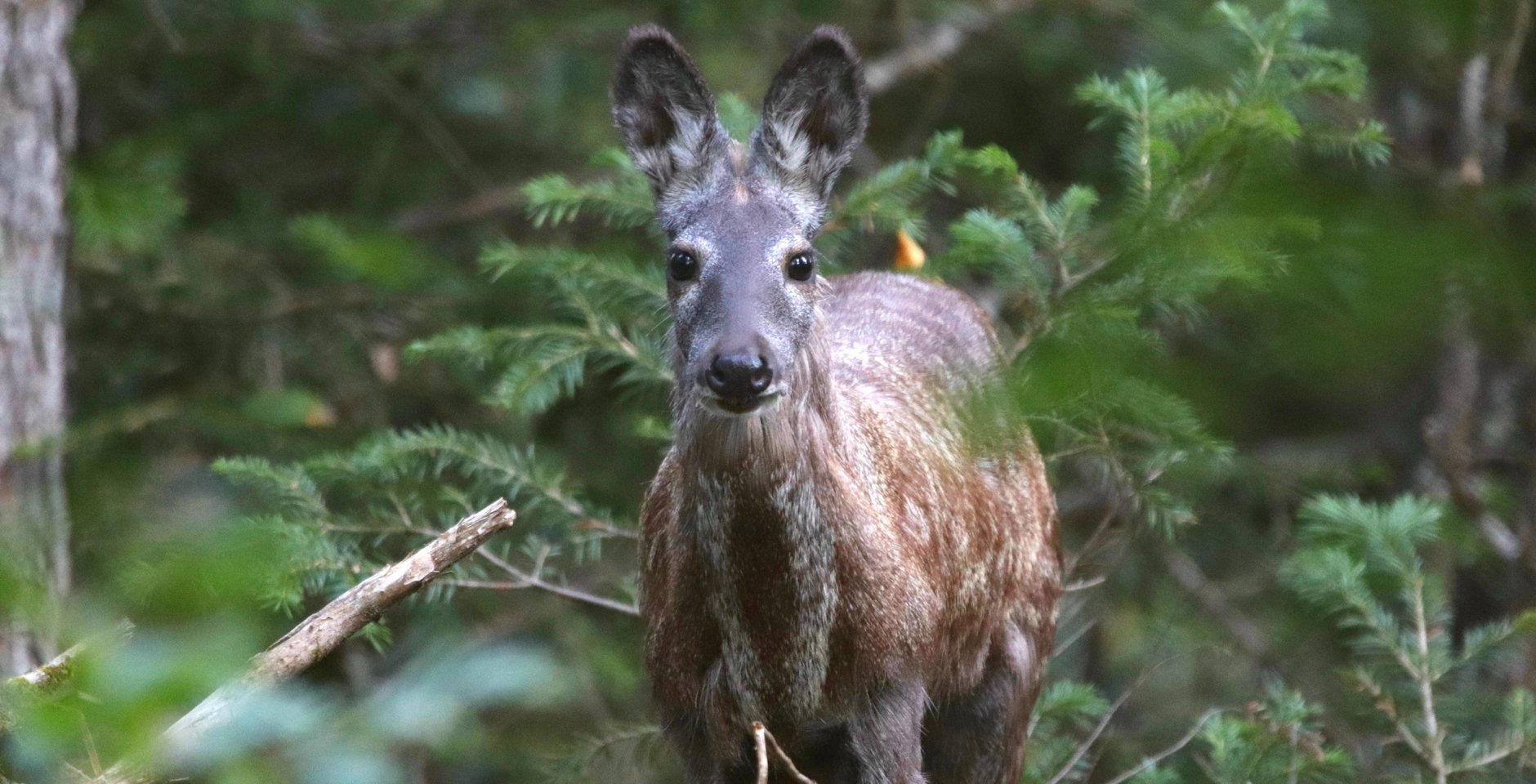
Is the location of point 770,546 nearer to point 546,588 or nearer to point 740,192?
point 740,192

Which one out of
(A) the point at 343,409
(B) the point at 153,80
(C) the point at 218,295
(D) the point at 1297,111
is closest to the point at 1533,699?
(D) the point at 1297,111

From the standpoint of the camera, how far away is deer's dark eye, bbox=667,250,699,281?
5.74 m

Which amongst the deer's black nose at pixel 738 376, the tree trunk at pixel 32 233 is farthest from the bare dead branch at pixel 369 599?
the tree trunk at pixel 32 233

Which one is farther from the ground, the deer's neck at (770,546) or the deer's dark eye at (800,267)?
the deer's dark eye at (800,267)

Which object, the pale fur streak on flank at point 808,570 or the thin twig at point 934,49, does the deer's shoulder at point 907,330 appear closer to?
the pale fur streak on flank at point 808,570

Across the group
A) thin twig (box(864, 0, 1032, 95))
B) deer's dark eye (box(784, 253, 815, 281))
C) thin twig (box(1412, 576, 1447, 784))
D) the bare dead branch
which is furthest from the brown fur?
thin twig (box(864, 0, 1032, 95))

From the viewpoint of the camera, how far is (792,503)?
223 inches

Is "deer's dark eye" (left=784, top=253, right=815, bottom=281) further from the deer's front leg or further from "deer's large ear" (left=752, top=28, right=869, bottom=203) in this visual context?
the deer's front leg

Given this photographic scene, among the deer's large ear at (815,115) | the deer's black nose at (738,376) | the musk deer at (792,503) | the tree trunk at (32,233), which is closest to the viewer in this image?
the deer's black nose at (738,376)

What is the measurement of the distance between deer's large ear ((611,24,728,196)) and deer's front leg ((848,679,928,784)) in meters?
2.14

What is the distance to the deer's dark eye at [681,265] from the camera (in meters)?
5.74

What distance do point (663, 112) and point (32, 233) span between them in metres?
3.22

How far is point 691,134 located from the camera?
6.29m

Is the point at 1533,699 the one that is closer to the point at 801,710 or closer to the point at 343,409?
the point at 801,710
